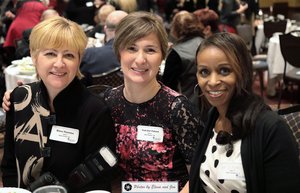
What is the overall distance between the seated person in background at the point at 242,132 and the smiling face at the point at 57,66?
570mm

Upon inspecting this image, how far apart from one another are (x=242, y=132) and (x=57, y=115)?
81 centimetres

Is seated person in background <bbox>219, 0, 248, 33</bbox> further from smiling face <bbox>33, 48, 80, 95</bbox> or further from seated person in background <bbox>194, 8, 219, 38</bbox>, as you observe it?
smiling face <bbox>33, 48, 80, 95</bbox>

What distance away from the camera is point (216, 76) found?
1512 millimetres

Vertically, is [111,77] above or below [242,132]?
below

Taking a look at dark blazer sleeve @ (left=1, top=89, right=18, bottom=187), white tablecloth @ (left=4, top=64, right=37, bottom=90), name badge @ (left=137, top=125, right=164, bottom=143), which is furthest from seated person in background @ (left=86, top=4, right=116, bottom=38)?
name badge @ (left=137, top=125, right=164, bottom=143)

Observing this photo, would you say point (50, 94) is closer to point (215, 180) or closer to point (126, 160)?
point (126, 160)

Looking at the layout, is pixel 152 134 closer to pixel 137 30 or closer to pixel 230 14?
pixel 137 30

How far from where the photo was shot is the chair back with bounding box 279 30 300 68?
16.5 feet

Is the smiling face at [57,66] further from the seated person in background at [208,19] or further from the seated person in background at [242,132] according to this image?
the seated person in background at [208,19]

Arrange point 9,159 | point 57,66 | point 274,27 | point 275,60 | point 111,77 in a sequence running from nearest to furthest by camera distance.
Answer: point 57,66, point 9,159, point 111,77, point 275,60, point 274,27

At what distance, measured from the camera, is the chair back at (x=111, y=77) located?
3.66 m

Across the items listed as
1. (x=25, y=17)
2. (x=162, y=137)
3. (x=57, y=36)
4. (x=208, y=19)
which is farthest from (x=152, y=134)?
(x=25, y=17)

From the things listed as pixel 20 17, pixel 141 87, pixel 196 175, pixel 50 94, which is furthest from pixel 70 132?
pixel 20 17

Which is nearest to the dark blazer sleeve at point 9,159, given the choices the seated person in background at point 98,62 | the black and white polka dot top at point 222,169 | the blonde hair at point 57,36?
the blonde hair at point 57,36
